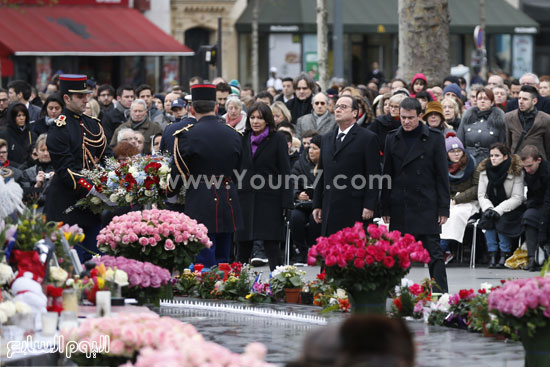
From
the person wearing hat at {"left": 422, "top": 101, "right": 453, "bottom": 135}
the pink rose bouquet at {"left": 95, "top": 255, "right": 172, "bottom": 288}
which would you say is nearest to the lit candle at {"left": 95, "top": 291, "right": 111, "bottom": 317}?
the pink rose bouquet at {"left": 95, "top": 255, "right": 172, "bottom": 288}

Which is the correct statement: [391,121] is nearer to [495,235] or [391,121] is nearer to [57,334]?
[495,235]

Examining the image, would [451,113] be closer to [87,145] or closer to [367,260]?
[87,145]

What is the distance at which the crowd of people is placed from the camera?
42.0 ft

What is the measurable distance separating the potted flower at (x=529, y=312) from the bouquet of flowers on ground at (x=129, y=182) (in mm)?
5545

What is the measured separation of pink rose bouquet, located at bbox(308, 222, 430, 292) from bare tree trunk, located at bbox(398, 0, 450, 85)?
Result: 40.7ft

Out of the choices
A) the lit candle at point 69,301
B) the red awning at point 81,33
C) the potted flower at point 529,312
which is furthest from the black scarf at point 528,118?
the red awning at point 81,33

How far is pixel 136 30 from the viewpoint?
40312 mm

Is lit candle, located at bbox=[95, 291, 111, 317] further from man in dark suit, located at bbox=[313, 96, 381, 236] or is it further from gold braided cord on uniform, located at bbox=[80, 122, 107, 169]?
gold braided cord on uniform, located at bbox=[80, 122, 107, 169]

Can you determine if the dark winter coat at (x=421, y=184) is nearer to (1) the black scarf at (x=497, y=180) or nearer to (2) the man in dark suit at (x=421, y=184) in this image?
(2) the man in dark suit at (x=421, y=184)

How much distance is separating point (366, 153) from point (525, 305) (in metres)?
4.65

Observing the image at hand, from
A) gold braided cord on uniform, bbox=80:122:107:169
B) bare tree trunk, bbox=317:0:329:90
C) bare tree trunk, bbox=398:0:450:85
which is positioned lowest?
gold braided cord on uniform, bbox=80:122:107:169

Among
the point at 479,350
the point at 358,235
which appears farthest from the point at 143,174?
the point at 479,350

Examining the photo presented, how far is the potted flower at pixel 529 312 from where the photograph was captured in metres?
8.63

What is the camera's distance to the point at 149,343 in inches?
270
